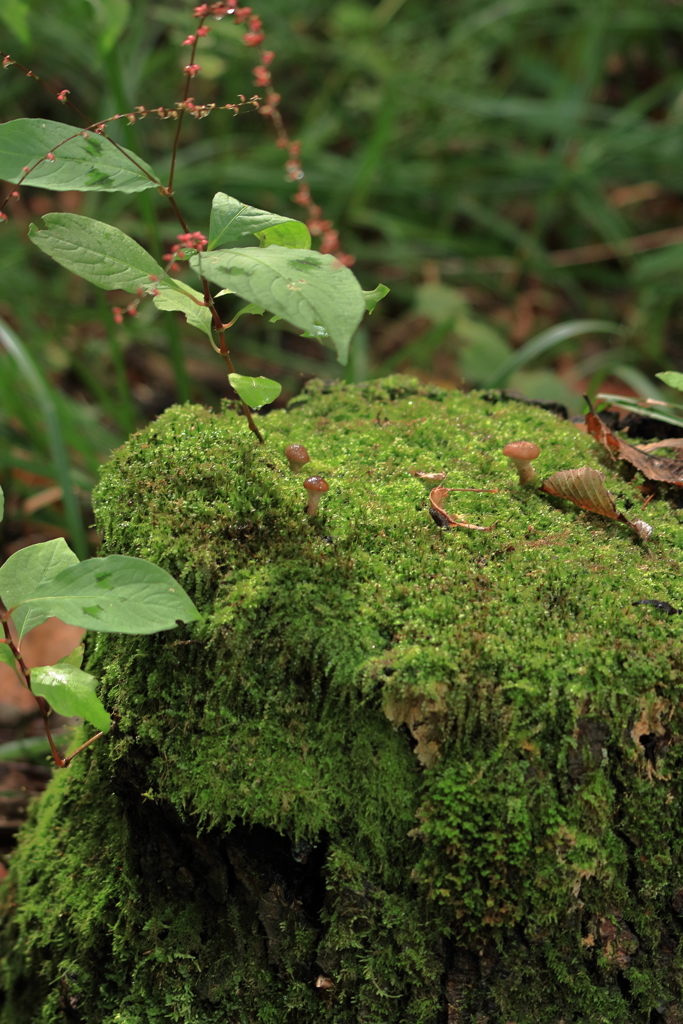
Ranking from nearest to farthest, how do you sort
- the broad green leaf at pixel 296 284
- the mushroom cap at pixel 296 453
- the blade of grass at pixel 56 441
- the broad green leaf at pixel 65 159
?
the broad green leaf at pixel 296 284 → the broad green leaf at pixel 65 159 → the mushroom cap at pixel 296 453 → the blade of grass at pixel 56 441

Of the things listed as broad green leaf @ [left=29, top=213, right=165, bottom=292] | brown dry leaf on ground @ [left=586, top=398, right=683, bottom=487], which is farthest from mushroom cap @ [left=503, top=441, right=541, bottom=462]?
broad green leaf @ [left=29, top=213, right=165, bottom=292]

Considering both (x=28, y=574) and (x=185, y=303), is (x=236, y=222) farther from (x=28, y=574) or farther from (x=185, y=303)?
(x=28, y=574)

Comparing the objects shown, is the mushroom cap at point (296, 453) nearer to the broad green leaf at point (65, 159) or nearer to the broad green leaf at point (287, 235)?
the broad green leaf at point (287, 235)

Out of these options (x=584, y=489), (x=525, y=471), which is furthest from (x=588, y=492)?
(x=525, y=471)

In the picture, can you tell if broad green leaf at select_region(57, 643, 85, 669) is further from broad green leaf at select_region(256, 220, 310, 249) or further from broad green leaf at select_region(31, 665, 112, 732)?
broad green leaf at select_region(256, 220, 310, 249)

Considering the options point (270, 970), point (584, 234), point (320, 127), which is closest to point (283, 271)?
point (270, 970)

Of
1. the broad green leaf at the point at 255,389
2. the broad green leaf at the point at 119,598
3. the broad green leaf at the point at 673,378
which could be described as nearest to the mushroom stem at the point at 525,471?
the broad green leaf at the point at 673,378

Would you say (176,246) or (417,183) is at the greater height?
(176,246)
